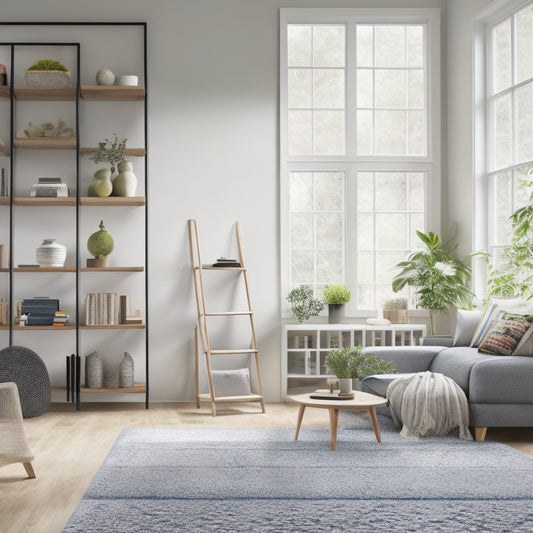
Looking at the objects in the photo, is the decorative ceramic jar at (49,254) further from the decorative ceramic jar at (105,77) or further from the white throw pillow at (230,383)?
the white throw pillow at (230,383)

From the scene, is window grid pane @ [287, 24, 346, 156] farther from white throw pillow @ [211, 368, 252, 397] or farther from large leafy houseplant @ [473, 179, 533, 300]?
white throw pillow @ [211, 368, 252, 397]

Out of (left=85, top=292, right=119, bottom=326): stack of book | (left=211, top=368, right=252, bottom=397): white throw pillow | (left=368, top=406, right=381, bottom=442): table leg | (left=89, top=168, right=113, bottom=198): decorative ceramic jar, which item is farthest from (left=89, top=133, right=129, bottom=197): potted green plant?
(left=368, top=406, right=381, bottom=442): table leg

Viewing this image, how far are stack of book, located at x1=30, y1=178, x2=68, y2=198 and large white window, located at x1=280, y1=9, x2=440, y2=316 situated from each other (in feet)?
6.74

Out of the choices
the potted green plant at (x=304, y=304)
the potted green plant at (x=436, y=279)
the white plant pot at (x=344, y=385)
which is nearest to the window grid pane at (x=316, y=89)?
the potted green plant at (x=436, y=279)

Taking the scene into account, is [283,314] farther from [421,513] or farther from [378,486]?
[421,513]

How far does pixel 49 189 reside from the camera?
6.85 metres

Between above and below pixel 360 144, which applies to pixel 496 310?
below

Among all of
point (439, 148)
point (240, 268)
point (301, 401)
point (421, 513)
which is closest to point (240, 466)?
point (301, 401)

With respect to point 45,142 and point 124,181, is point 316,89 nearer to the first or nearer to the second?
point 124,181

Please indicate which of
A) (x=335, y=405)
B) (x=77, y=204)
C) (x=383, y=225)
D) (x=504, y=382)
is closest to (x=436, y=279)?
(x=383, y=225)

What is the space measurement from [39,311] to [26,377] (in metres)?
0.61

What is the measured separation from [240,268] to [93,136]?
182 centimetres

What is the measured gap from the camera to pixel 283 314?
7277 mm

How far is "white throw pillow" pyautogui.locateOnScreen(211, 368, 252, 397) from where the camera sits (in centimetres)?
686
